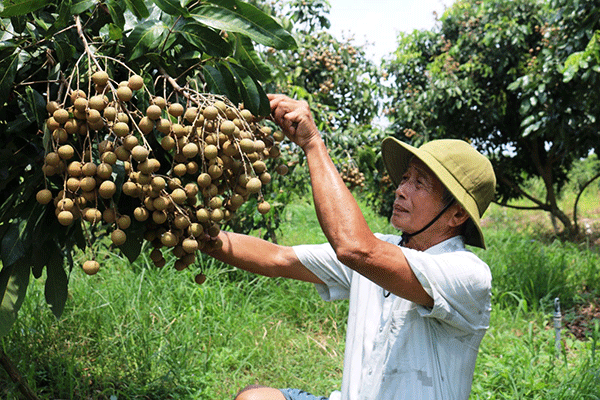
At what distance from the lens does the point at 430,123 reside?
689cm

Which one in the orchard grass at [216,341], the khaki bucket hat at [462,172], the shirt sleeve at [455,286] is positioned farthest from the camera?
the orchard grass at [216,341]

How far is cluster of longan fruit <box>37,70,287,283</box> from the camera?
1.00 metres

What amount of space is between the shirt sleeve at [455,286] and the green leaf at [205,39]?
2.23 feet

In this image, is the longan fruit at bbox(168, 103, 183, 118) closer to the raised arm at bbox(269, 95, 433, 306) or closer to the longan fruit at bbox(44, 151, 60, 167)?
the longan fruit at bbox(44, 151, 60, 167)

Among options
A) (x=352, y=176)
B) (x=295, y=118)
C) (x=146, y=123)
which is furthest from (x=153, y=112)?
(x=352, y=176)

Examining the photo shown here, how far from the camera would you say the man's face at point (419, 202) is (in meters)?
1.69

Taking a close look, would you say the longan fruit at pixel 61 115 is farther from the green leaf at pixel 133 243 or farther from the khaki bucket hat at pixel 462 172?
the khaki bucket hat at pixel 462 172

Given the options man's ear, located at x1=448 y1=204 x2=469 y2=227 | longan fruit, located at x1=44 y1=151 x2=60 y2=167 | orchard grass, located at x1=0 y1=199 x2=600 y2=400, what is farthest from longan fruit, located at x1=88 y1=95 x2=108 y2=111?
orchard grass, located at x1=0 y1=199 x2=600 y2=400

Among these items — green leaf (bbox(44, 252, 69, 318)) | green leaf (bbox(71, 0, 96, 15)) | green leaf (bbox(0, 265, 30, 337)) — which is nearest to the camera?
green leaf (bbox(71, 0, 96, 15))

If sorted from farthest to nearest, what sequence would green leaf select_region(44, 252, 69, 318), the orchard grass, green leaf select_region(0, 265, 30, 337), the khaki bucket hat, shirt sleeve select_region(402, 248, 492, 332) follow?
the orchard grass < the khaki bucket hat < shirt sleeve select_region(402, 248, 492, 332) < green leaf select_region(44, 252, 69, 318) < green leaf select_region(0, 265, 30, 337)

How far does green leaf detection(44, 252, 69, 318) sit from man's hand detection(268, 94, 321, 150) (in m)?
0.63

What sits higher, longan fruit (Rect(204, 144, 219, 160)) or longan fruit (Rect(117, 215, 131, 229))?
longan fruit (Rect(204, 144, 219, 160))

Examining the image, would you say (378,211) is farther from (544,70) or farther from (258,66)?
(258,66)

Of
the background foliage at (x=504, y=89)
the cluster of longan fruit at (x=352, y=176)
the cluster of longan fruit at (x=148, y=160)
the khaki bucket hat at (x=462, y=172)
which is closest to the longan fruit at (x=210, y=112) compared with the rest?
the cluster of longan fruit at (x=148, y=160)
